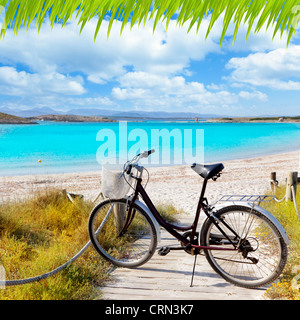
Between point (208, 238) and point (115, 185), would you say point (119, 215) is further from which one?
point (208, 238)

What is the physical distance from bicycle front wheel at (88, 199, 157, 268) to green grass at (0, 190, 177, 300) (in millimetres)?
177

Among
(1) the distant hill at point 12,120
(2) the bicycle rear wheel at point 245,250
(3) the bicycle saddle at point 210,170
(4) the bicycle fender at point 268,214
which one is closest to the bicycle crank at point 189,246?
(2) the bicycle rear wheel at point 245,250

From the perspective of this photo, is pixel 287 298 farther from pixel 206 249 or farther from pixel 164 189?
pixel 164 189

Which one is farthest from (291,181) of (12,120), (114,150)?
(12,120)

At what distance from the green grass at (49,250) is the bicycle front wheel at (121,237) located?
0.18m

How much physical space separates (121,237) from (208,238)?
1.50m

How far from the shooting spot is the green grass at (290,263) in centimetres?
325

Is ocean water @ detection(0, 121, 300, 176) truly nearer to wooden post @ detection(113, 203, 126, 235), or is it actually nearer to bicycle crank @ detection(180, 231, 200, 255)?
wooden post @ detection(113, 203, 126, 235)

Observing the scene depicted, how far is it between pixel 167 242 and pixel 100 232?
1060 mm

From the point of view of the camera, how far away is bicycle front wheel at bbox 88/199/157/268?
3.90 m

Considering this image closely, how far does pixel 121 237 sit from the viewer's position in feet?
15.0

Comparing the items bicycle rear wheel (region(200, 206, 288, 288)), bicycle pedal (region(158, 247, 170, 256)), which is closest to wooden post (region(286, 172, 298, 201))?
bicycle rear wheel (region(200, 206, 288, 288))

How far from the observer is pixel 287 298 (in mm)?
3197

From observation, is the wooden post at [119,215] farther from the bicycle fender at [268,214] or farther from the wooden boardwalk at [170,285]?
the bicycle fender at [268,214]
